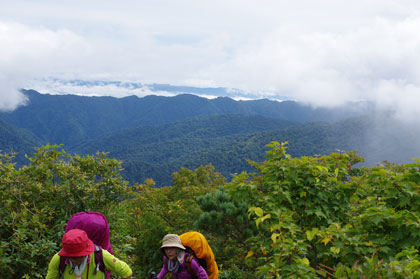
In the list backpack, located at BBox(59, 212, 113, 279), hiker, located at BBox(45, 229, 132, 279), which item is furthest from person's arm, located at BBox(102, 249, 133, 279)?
backpack, located at BBox(59, 212, 113, 279)

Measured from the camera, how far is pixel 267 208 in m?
5.00

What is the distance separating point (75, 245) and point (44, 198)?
2.59 meters

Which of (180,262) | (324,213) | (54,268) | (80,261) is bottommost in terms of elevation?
(180,262)

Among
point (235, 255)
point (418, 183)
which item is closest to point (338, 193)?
point (418, 183)

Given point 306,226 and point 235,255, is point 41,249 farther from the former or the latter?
point 235,255

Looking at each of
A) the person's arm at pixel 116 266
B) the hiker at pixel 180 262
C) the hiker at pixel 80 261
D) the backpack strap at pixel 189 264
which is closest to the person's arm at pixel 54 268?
the hiker at pixel 80 261

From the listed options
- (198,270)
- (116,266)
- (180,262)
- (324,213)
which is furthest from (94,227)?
(324,213)

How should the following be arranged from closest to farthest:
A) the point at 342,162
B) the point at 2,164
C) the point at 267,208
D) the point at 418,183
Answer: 1. the point at 418,183
2. the point at 267,208
3. the point at 2,164
4. the point at 342,162

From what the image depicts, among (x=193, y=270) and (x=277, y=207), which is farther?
(x=277, y=207)

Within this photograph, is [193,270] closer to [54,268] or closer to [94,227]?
[94,227]

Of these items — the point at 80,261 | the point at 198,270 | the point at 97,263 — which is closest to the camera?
the point at 80,261

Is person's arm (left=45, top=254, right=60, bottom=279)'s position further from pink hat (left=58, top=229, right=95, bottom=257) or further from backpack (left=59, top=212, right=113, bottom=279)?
backpack (left=59, top=212, right=113, bottom=279)

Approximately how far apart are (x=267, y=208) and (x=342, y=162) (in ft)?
8.18

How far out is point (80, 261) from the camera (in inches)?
141
